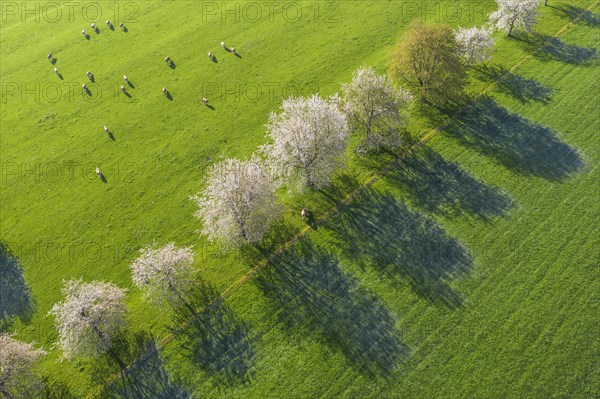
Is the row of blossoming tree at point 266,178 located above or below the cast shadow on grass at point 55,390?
above

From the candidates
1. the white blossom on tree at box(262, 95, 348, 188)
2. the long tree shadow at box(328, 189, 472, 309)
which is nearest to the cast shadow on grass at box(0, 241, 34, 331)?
the white blossom on tree at box(262, 95, 348, 188)

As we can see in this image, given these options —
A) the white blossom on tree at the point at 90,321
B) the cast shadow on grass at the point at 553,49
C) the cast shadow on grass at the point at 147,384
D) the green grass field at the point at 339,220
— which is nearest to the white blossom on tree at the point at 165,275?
the green grass field at the point at 339,220

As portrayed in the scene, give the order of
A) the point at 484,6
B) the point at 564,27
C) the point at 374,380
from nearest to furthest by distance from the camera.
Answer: the point at 374,380 → the point at 564,27 → the point at 484,6

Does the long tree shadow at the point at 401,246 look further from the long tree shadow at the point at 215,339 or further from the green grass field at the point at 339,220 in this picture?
the long tree shadow at the point at 215,339

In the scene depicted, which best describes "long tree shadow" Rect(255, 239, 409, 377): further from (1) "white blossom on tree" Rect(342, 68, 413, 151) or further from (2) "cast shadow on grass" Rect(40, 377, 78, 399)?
(2) "cast shadow on grass" Rect(40, 377, 78, 399)

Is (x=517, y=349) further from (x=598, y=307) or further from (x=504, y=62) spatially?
(x=504, y=62)

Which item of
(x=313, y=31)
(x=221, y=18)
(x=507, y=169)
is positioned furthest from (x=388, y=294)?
(x=221, y=18)
